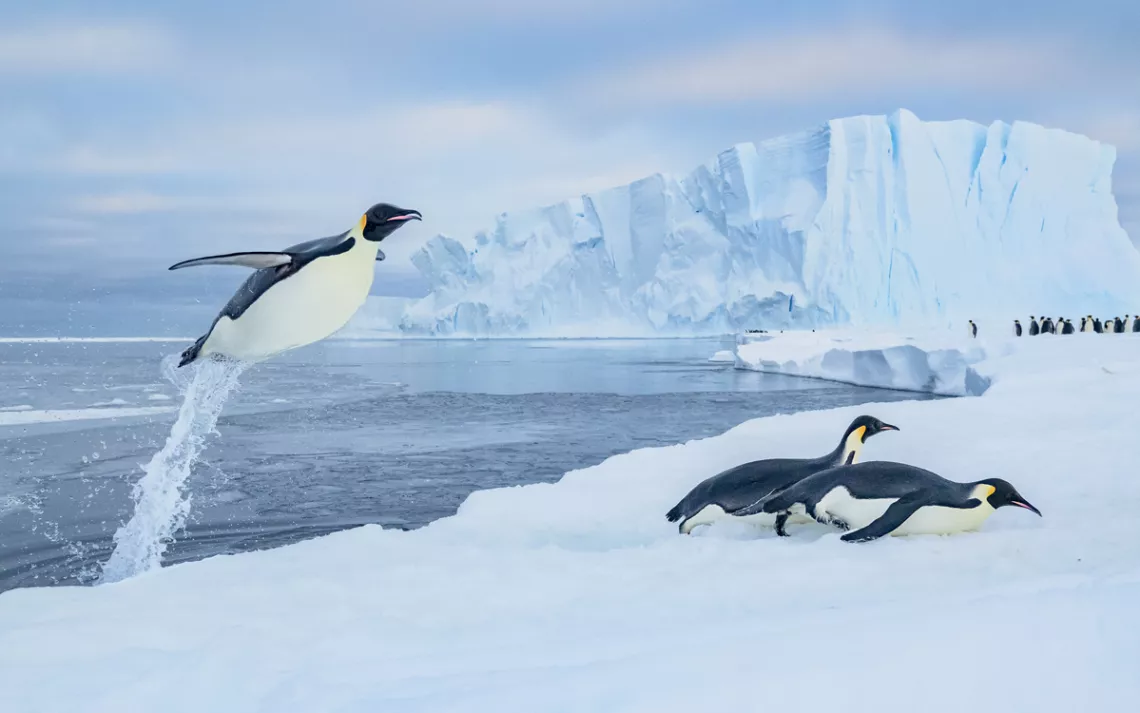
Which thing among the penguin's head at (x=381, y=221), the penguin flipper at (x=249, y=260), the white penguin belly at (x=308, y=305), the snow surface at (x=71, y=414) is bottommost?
the snow surface at (x=71, y=414)

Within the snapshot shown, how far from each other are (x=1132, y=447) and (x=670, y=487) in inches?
114

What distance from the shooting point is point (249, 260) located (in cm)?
326

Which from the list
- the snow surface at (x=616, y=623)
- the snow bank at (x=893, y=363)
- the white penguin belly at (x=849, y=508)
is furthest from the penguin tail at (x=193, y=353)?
the snow bank at (x=893, y=363)

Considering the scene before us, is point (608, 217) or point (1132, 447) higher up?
point (608, 217)

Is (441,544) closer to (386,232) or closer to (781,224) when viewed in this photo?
(386,232)

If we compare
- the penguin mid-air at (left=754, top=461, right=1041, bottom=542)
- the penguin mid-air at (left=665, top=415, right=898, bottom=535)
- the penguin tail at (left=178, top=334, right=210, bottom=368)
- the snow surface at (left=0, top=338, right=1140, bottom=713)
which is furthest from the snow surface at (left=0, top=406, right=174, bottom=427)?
the penguin mid-air at (left=754, top=461, right=1041, bottom=542)

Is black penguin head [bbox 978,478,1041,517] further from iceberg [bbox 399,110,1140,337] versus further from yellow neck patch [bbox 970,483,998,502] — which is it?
iceberg [bbox 399,110,1140,337]

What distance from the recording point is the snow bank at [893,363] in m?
17.9

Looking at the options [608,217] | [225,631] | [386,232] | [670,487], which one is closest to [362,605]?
[225,631]

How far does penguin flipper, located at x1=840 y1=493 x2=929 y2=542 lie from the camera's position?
3.46 meters

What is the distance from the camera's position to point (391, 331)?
195 ft

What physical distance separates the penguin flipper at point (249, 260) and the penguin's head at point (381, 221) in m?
0.38

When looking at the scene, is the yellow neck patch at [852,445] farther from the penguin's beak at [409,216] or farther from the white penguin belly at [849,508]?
the penguin's beak at [409,216]

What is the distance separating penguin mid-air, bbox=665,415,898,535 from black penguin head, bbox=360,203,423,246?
6.74ft
